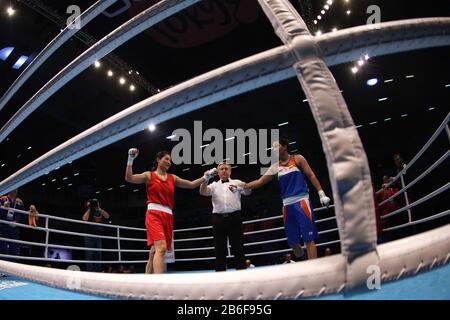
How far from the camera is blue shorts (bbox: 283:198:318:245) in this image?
246cm

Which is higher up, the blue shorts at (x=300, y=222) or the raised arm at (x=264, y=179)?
the raised arm at (x=264, y=179)

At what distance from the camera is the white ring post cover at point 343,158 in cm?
60

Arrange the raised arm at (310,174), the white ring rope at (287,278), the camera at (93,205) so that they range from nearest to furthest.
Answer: the white ring rope at (287,278) → the raised arm at (310,174) → the camera at (93,205)

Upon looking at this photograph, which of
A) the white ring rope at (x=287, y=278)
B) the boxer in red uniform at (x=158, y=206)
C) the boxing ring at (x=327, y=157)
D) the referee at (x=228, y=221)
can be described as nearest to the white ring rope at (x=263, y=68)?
the boxing ring at (x=327, y=157)

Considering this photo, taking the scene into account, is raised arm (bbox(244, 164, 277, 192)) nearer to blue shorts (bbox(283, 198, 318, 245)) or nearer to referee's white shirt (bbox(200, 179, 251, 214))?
referee's white shirt (bbox(200, 179, 251, 214))

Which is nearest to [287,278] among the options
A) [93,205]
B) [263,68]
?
[263,68]

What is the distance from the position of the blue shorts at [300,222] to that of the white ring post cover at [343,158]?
1.92m

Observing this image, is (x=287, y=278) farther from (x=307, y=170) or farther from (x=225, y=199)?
(x=225, y=199)

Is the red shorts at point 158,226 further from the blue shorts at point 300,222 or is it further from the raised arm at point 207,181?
the blue shorts at point 300,222

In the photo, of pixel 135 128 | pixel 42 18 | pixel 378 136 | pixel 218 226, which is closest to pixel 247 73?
pixel 135 128

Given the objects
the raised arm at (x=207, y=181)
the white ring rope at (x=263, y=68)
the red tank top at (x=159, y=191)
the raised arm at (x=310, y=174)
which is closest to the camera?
the white ring rope at (x=263, y=68)

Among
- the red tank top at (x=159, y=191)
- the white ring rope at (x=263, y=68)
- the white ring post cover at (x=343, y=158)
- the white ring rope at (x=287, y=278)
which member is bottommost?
the white ring rope at (x=287, y=278)

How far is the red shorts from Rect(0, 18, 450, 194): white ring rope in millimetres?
2019

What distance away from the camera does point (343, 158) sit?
2.10ft
